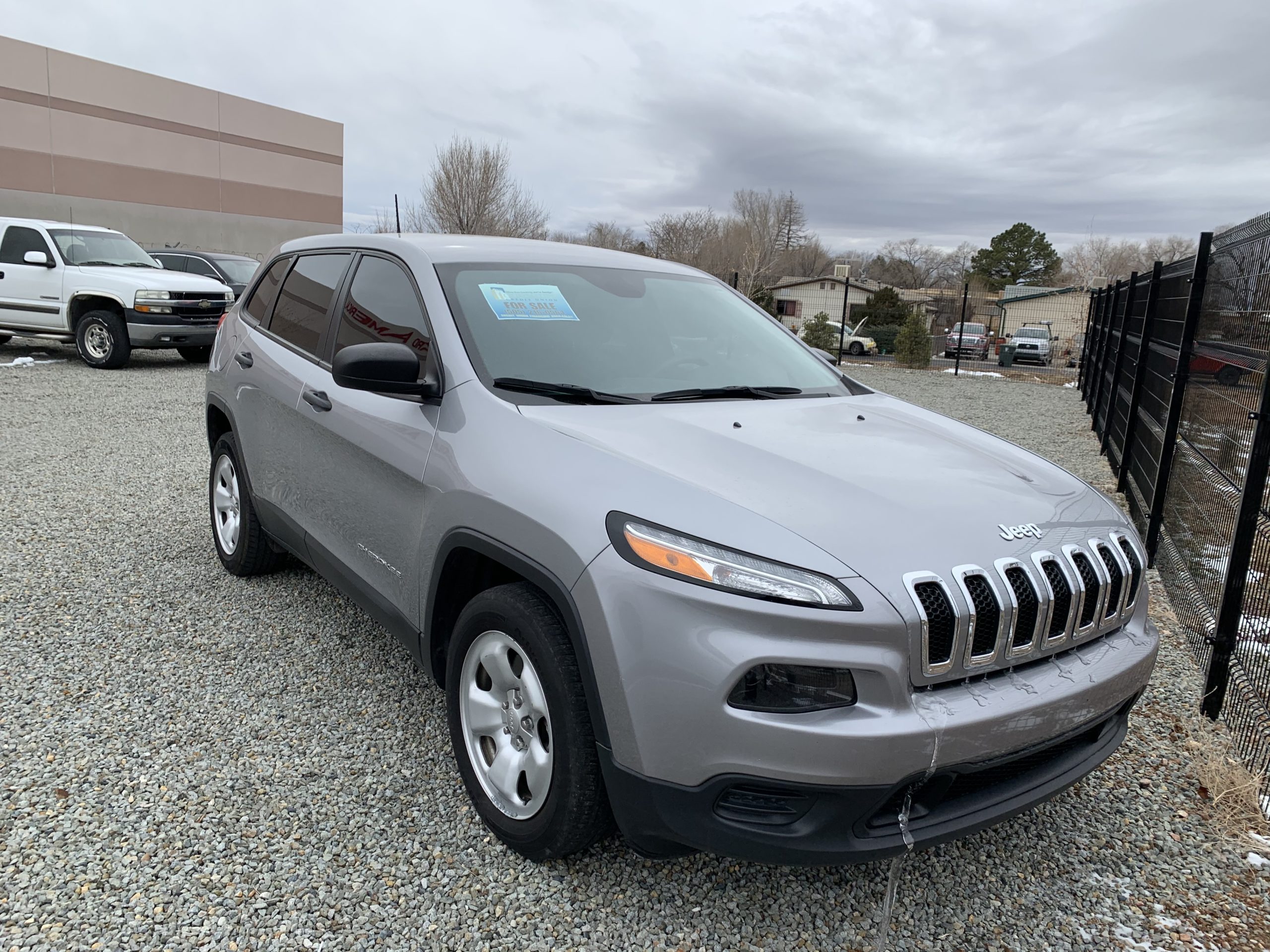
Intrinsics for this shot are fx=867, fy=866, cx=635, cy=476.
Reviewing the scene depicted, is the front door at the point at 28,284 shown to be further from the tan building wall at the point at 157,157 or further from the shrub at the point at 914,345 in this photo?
the tan building wall at the point at 157,157

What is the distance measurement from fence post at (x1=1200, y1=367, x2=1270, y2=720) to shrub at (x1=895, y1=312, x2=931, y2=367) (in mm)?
19638

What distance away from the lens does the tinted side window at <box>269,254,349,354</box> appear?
11.9 ft

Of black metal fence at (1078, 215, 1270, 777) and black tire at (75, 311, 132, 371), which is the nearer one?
black metal fence at (1078, 215, 1270, 777)

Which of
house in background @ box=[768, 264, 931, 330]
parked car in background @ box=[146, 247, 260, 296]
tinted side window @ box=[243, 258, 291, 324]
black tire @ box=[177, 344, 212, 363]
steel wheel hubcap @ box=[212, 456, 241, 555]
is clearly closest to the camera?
tinted side window @ box=[243, 258, 291, 324]

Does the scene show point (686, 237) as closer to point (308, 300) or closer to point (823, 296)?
point (823, 296)

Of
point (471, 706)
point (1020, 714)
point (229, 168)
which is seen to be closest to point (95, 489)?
point (471, 706)

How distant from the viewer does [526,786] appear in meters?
2.41

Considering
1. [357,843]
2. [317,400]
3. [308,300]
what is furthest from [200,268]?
[357,843]

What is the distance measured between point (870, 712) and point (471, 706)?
47.0 inches

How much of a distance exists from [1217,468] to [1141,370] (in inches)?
159

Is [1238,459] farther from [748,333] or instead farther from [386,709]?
[386,709]

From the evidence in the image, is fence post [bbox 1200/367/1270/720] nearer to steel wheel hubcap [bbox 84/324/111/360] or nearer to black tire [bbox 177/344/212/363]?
black tire [bbox 177/344/212/363]

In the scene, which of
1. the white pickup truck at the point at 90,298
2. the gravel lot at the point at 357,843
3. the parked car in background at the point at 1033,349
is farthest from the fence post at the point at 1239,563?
the parked car in background at the point at 1033,349

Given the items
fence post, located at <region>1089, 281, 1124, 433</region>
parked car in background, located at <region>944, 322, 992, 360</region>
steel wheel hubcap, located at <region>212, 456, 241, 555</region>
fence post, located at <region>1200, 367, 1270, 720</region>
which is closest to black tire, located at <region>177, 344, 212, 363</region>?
steel wheel hubcap, located at <region>212, 456, 241, 555</region>
